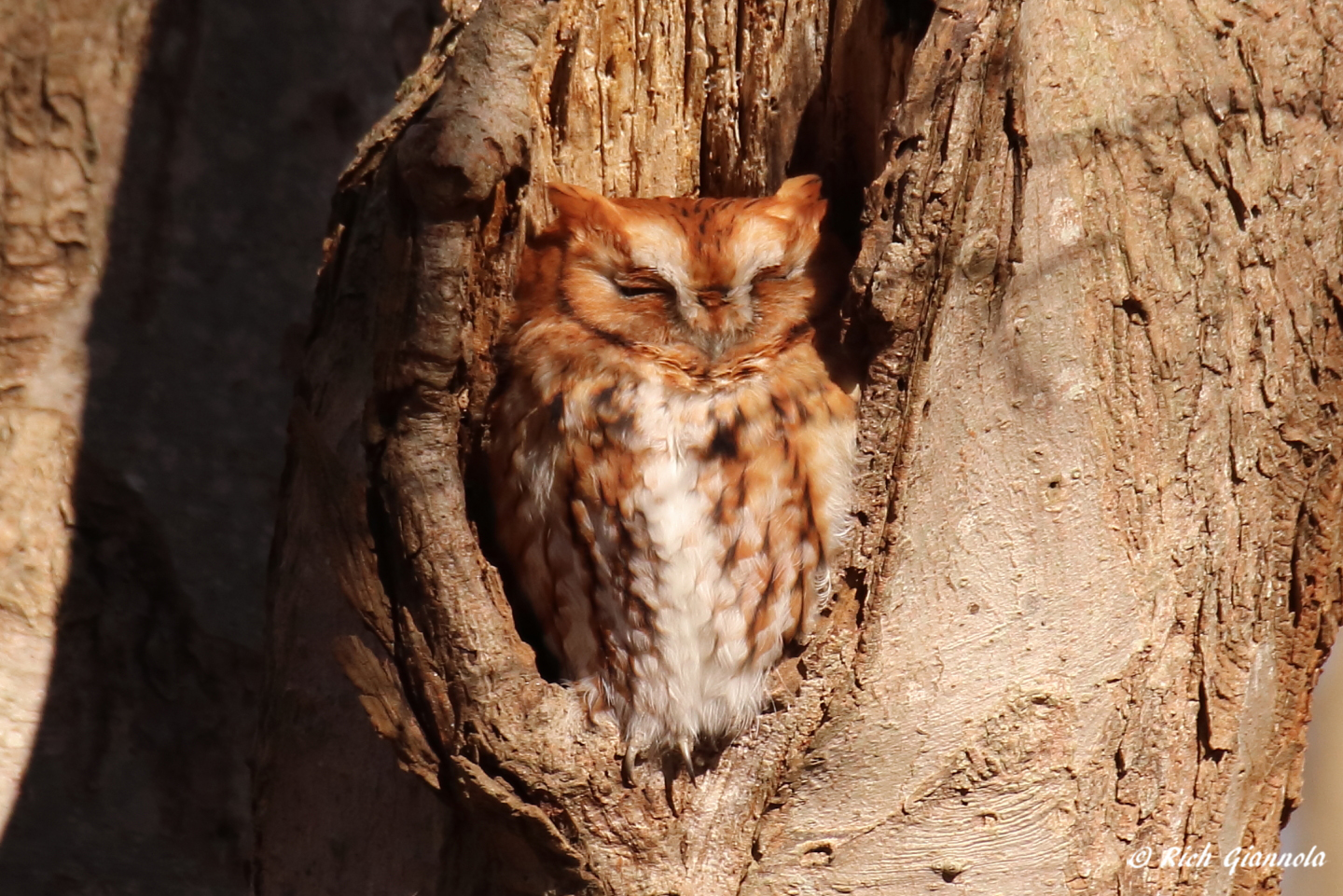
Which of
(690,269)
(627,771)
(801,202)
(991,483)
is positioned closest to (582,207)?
(690,269)

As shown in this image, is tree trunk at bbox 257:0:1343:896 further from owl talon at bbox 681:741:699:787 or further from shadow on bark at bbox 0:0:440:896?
shadow on bark at bbox 0:0:440:896

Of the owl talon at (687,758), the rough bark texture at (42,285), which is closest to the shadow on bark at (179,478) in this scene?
the rough bark texture at (42,285)

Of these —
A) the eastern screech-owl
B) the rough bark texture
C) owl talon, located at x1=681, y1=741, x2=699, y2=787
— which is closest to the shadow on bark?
the rough bark texture

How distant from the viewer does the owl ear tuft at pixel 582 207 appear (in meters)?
2.08

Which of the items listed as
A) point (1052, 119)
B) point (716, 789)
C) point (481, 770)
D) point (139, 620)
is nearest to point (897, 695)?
point (716, 789)

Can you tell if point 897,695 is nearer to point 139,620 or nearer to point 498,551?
point 498,551

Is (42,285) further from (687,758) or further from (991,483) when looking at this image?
(991,483)

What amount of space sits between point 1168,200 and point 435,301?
104 cm

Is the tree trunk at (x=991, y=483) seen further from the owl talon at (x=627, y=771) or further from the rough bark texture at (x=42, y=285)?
the rough bark texture at (x=42, y=285)

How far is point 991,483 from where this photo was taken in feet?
5.67

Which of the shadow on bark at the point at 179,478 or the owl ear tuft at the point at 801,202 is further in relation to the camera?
the shadow on bark at the point at 179,478

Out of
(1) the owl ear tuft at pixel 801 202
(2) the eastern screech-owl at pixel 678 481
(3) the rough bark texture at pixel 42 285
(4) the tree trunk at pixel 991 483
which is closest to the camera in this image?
(4) the tree trunk at pixel 991 483

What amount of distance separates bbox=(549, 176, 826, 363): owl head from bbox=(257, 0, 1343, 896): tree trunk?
29 cm

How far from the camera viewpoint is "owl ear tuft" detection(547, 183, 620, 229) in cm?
208
